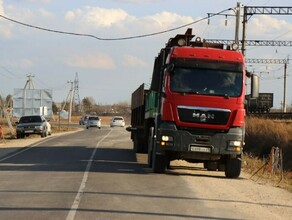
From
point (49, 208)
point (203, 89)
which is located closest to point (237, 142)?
point (203, 89)

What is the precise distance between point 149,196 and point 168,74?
15.2ft

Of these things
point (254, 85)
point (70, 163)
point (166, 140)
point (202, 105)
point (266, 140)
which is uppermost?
point (254, 85)

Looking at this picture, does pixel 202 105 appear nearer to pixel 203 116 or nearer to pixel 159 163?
pixel 203 116

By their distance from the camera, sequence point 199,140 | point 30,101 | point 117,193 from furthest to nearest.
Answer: point 30,101 < point 199,140 < point 117,193

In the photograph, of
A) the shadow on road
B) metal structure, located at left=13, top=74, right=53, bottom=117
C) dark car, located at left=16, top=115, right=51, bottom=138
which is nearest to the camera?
the shadow on road

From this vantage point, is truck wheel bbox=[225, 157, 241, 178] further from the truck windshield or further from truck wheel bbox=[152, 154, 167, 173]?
the truck windshield

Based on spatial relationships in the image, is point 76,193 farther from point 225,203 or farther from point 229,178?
point 229,178

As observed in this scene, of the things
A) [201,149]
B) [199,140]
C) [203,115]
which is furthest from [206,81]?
[201,149]

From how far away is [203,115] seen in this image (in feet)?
48.1

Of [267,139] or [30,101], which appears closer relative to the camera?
[267,139]

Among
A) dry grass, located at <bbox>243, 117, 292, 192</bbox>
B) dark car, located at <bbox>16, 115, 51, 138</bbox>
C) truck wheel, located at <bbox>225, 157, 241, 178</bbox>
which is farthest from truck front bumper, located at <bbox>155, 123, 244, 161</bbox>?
dark car, located at <bbox>16, 115, 51, 138</bbox>

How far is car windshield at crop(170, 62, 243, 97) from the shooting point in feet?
48.3

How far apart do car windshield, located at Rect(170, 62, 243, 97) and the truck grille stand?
0.47 meters

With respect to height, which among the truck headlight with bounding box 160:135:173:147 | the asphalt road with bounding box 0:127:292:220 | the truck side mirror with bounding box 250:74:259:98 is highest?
the truck side mirror with bounding box 250:74:259:98
